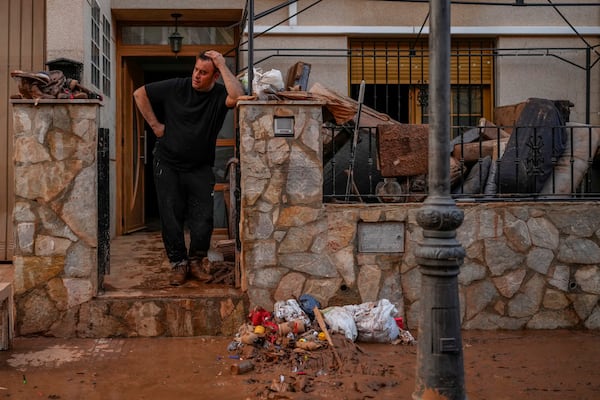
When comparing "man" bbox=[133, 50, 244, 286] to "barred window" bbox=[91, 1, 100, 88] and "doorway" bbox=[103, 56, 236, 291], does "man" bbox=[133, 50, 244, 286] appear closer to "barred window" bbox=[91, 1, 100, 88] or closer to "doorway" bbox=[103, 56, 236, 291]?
"doorway" bbox=[103, 56, 236, 291]

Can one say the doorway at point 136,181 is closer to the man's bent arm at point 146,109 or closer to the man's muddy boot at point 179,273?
the man's muddy boot at point 179,273

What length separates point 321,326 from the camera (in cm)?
579

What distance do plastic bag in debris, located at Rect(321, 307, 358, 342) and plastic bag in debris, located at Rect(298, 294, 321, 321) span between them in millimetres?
110

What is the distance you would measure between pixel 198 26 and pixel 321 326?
623cm

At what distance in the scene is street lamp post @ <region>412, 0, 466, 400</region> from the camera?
403cm

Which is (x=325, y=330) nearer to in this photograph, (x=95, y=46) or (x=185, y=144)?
(x=185, y=144)

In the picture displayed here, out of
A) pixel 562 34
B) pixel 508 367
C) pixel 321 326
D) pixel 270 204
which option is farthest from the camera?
pixel 562 34

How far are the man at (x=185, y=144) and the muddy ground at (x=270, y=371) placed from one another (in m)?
1.05

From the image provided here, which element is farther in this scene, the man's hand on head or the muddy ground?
the man's hand on head

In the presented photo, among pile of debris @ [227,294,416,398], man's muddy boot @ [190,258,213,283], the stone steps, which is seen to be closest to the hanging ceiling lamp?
man's muddy boot @ [190,258,213,283]

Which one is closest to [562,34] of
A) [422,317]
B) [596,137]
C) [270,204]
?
[596,137]

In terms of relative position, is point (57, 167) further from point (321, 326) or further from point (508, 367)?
point (508, 367)

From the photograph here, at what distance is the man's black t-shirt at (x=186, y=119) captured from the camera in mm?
6566

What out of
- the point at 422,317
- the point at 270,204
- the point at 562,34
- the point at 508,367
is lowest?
the point at 508,367
